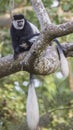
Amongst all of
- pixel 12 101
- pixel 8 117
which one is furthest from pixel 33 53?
pixel 12 101

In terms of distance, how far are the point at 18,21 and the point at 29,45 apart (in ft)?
1.05

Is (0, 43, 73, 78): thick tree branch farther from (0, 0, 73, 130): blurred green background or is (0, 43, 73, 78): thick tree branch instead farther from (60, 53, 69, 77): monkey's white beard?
(0, 0, 73, 130): blurred green background

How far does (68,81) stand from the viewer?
528cm

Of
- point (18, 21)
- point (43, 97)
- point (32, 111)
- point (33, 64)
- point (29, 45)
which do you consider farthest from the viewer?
point (43, 97)

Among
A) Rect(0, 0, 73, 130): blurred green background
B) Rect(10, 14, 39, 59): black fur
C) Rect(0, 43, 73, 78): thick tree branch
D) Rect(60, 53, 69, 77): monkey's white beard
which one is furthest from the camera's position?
Rect(0, 0, 73, 130): blurred green background

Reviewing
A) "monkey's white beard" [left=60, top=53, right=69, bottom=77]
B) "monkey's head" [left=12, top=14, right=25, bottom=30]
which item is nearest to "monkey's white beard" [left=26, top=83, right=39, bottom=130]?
"monkey's white beard" [left=60, top=53, right=69, bottom=77]

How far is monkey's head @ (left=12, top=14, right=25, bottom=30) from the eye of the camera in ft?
11.4

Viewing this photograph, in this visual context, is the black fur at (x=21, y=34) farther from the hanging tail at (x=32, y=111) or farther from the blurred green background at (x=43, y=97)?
the hanging tail at (x=32, y=111)

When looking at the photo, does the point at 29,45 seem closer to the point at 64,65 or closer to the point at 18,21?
the point at 18,21

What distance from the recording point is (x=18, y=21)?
3463mm

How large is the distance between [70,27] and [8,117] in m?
1.79

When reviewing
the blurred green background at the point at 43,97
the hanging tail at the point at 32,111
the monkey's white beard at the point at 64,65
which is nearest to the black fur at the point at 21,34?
the blurred green background at the point at 43,97

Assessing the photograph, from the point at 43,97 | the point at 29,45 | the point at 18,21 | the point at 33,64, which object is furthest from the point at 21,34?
the point at 33,64

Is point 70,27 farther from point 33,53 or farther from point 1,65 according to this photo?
point 1,65
